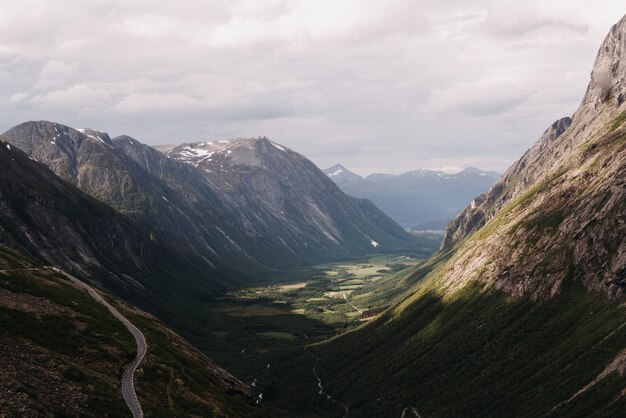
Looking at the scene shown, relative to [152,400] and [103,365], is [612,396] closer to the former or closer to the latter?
[152,400]

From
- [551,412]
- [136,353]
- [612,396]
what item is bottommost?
[551,412]

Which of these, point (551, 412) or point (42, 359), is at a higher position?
point (42, 359)

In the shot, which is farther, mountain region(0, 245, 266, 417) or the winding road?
the winding road

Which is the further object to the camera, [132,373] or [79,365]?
[132,373]

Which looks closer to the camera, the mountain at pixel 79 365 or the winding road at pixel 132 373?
the mountain at pixel 79 365

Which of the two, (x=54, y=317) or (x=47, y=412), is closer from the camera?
(x=47, y=412)

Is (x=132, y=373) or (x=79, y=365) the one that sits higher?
(x=79, y=365)

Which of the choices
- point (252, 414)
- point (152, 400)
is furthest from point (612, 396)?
point (152, 400)

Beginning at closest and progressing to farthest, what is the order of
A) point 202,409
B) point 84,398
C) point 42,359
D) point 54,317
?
point 84,398, point 42,359, point 202,409, point 54,317
